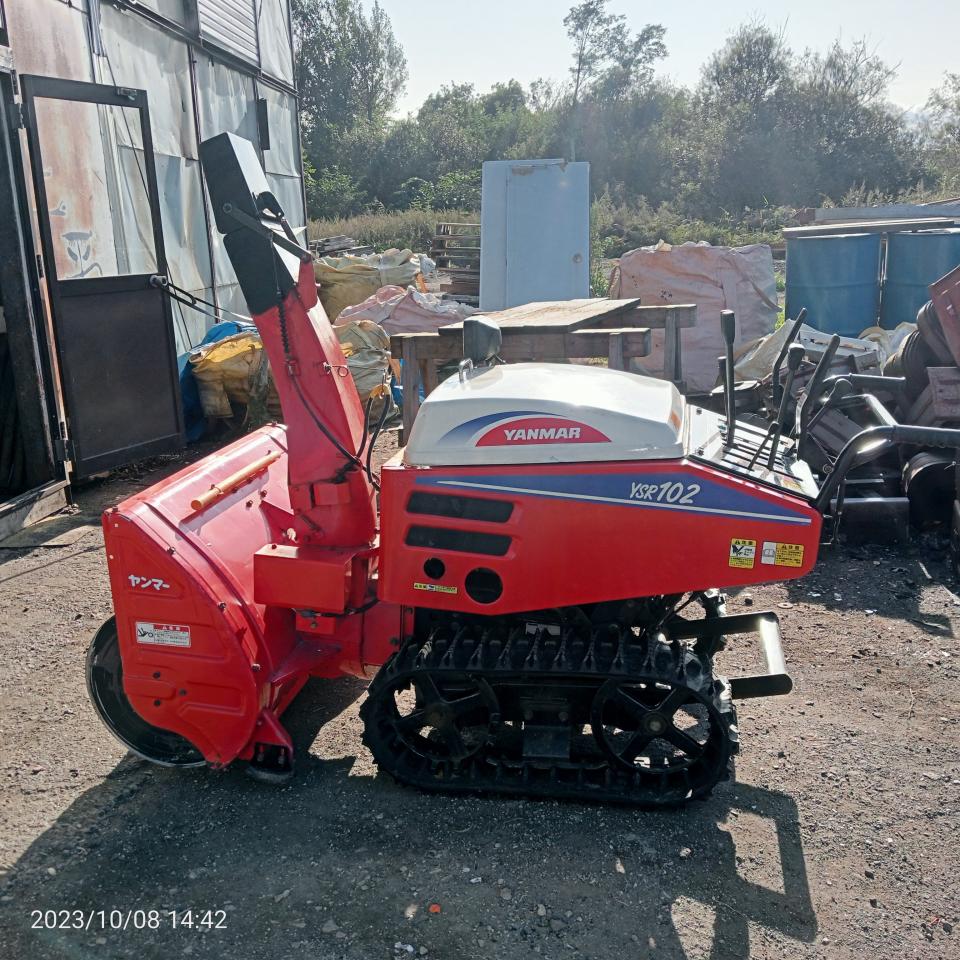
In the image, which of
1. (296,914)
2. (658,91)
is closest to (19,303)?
(296,914)

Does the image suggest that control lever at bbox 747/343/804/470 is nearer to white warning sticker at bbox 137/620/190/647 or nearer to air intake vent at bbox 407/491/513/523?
air intake vent at bbox 407/491/513/523

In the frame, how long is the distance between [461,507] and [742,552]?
2.80 feet

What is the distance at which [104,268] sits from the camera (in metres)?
6.84

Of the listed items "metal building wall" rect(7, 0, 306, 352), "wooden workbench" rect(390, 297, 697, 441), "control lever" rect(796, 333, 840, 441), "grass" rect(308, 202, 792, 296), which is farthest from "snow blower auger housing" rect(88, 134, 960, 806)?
"grass" rect(308, 202, 792, 296)

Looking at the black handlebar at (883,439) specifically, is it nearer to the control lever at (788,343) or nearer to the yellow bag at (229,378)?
the control lever at (788,343)

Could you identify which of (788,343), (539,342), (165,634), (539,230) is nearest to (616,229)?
(539,230)

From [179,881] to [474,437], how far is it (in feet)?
5.28

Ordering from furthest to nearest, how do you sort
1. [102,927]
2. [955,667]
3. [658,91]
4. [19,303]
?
[658,91] → [19,303] → [955,667] → [102,927]

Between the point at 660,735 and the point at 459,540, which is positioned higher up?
the point at 459,540

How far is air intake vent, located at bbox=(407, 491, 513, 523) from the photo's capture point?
2.96 m

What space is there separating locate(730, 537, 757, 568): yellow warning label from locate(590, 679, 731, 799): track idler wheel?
43 centimetres

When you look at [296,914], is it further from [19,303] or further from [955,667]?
[19,303]

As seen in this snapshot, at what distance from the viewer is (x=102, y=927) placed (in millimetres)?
2746

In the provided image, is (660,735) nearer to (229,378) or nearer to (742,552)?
(742,552)
